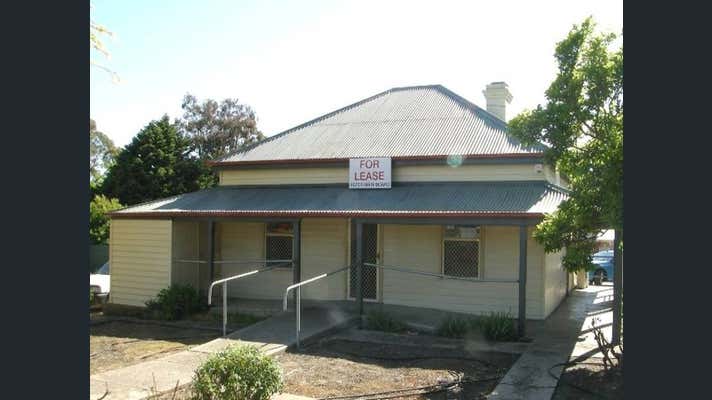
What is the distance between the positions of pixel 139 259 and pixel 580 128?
11.4m

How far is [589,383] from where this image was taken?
819cm

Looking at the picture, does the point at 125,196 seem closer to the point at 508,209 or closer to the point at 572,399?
the point at 508,209

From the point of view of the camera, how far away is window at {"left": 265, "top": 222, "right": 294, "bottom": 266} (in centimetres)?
1591

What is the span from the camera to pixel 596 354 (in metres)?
9.93

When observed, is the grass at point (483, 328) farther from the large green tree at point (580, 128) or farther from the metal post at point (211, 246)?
the metal post at point (211, 246)

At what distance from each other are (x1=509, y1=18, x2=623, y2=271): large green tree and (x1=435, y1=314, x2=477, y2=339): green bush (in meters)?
2.65

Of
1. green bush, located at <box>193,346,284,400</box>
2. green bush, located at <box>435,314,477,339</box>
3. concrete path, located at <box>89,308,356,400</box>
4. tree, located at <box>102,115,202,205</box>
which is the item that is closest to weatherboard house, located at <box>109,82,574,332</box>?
green bush, located at <box>435,314,477,339</box>

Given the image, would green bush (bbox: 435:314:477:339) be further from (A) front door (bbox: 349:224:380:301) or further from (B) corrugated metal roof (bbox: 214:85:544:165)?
(B) corrugated metal roof (bbox: 214:85:544:165)

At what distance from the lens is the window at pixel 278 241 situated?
15.9 meters

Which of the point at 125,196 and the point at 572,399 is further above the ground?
the point at 125,196

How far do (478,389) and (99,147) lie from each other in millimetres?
Answer: 49867

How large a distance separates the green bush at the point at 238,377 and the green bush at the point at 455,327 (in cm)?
535

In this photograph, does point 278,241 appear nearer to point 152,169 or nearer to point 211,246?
point 211,246

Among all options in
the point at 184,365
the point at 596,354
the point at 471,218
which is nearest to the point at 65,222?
the point at 184,365
